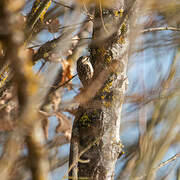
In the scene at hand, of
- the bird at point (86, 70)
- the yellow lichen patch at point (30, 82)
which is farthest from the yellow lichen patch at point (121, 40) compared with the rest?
the yellow lichen patch at point (30, 82)

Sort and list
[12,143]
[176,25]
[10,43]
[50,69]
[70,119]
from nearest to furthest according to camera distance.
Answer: [10,43] → [12,143] → [50,69] → [176,25] → [70,119]

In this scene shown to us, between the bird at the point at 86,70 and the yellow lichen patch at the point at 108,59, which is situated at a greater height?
the yellow lichen patch at the point at 108,59

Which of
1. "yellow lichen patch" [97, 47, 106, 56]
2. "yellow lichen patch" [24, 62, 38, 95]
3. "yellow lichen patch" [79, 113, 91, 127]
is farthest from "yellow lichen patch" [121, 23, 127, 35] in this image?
"yellow lichen patch" [24, 62, 38, 95]

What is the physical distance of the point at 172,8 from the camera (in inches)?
55.6

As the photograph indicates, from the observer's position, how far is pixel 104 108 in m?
1.19

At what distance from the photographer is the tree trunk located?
1175mm

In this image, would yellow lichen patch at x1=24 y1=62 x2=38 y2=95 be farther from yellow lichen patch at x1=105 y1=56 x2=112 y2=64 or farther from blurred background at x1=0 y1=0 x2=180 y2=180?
yellow lichen patch at x1=105 y1=56 x2=112 y2=64

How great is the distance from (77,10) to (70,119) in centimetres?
112

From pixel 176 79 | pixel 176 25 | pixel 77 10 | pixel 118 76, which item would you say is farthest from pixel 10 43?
pixel 176 25

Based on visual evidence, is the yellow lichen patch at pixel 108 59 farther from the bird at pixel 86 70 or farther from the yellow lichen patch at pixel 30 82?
the yellow lichen patch at pixel 30 82

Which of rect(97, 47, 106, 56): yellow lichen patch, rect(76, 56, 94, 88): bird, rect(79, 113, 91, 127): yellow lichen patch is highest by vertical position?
rect(97, 47, 106, 56): yellow lichen patch

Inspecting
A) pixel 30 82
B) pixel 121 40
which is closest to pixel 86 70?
pixel 121 40

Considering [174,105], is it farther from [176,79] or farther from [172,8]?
[172,8]

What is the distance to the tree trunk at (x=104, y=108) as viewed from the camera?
117cm
